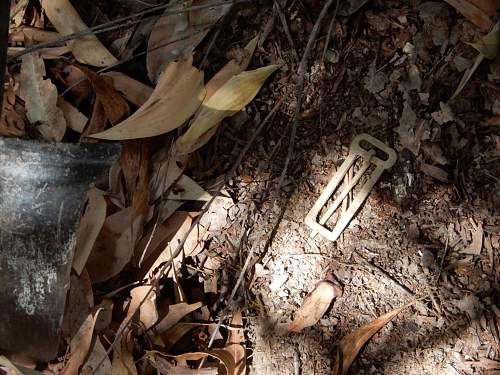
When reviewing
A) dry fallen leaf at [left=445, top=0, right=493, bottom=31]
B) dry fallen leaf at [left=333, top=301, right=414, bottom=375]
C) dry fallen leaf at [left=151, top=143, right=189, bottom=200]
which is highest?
dry fallen leaf at [left=445, top=0, right=493, bottom=31]

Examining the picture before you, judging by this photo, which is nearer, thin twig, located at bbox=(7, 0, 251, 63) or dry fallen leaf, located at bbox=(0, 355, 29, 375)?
dry fallen leaf, located at bbox=(0, 355, 29, 375)

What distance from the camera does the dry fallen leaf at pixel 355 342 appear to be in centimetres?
158

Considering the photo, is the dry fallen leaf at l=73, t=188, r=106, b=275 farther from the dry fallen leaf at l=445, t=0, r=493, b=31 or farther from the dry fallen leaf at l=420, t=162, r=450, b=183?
the dry fallen leaf at l=445, t=0, r=493, b=31

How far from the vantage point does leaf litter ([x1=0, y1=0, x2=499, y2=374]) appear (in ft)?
5.27

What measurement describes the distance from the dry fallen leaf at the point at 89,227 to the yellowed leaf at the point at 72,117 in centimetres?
19

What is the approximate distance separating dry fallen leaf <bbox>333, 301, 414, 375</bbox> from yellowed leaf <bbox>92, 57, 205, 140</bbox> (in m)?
0.70

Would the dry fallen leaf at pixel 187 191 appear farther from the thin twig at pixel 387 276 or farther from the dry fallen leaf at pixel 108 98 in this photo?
the thin twig at pixel 387 276

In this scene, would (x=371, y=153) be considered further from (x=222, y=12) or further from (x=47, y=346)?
(x=47, y=346)

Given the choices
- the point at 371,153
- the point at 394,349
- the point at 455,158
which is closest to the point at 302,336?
the point at 394,349

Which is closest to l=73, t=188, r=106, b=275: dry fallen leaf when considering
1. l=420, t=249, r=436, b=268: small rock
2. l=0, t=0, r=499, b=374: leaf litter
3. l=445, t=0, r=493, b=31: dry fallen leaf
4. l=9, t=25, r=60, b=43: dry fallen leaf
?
l=0, t=0, r=499, b=374: leaf litter

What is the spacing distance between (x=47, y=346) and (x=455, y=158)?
1132mm

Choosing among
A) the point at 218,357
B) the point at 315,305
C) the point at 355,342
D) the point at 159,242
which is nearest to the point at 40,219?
the point at 159,242

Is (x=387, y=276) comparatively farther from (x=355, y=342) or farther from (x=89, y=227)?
(x=89, y=227)

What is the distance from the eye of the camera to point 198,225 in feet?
5.51
